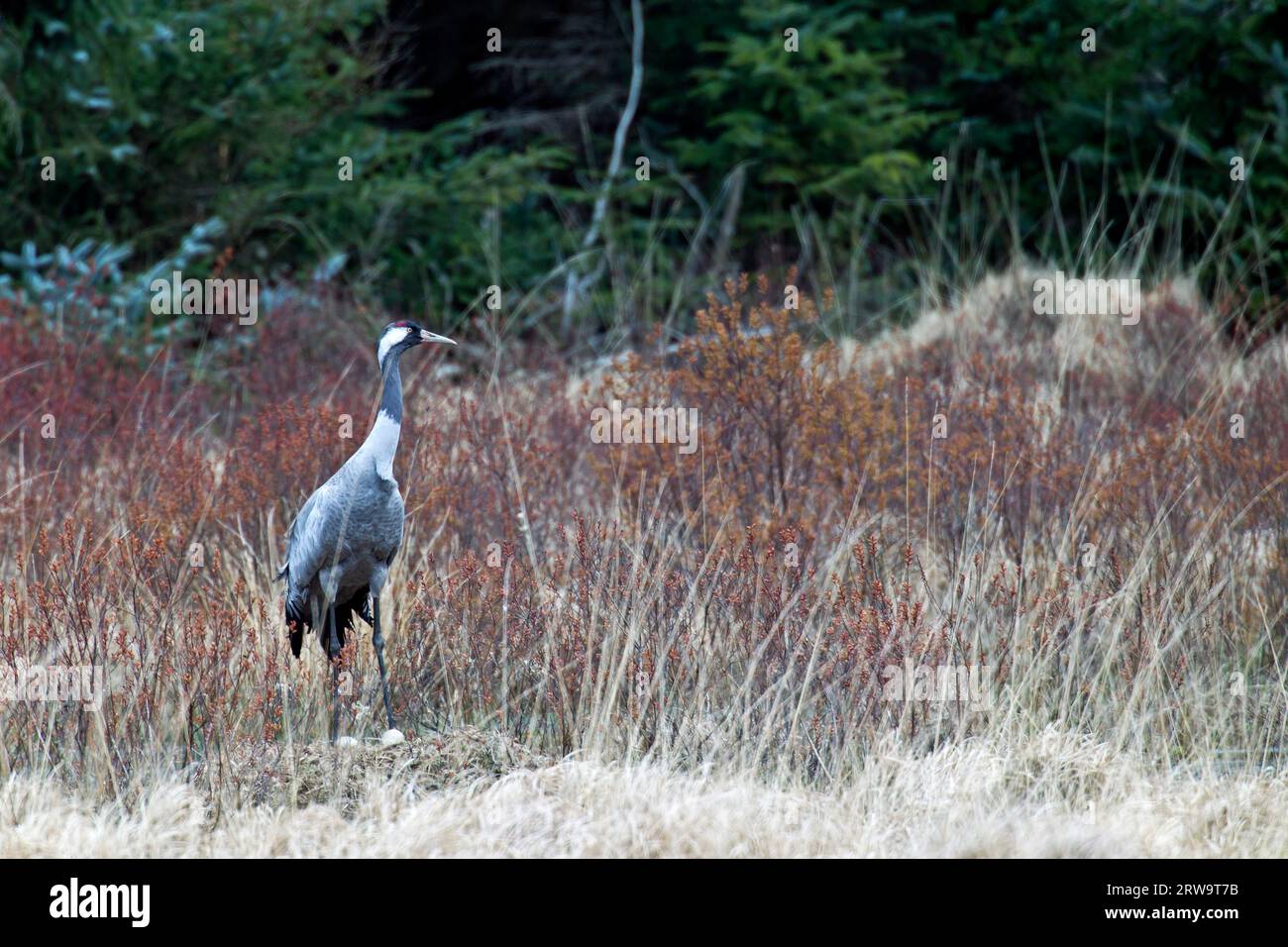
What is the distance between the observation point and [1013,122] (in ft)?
41.0

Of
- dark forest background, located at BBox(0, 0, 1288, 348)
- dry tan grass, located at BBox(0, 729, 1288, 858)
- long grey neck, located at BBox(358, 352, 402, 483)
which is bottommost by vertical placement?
dry tan grass, located at BBox(0, 729, 1288, 858)

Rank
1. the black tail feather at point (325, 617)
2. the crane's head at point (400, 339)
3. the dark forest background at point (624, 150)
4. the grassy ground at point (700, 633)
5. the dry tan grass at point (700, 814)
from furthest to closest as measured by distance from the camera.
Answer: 1. the dark forest background at point (624, 150)
2. the black tail feather at point (325, 617)
3. the crane's head at point (400, 339)
4. the grassy ground at point (700, 633)
5. the dry tan grass at point (700, 814)

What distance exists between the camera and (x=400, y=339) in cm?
441

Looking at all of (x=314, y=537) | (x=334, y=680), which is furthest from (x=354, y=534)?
(x=334, y=680)

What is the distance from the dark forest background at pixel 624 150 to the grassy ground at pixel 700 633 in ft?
8.63

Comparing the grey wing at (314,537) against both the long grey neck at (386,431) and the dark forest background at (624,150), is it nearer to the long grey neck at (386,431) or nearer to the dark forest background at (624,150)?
the long grey neck at (386,431)

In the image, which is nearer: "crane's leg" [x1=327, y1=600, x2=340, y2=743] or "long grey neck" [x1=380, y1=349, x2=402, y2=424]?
"crane's leg" [x1=327, y1=600, x2=340, y2=743]

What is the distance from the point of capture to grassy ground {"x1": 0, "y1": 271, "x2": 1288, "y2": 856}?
3648 millimetres

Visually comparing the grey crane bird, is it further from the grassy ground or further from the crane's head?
the grassy ground

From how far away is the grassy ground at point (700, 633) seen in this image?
3.65 meters

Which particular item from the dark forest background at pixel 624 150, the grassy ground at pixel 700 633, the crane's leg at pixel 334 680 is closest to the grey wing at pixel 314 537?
the crane's leg at pixel 334 680

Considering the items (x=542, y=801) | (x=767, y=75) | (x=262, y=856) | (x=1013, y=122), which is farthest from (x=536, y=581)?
(x=1013, y=122)

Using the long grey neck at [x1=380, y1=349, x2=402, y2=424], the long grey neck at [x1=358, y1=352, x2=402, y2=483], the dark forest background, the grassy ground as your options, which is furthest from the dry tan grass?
the dark forest background
